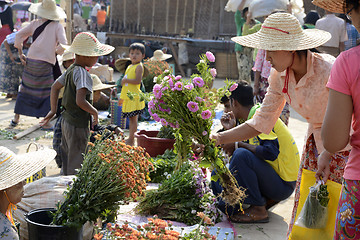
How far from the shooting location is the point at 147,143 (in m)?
5.45

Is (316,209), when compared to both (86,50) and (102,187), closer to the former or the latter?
(102,187)

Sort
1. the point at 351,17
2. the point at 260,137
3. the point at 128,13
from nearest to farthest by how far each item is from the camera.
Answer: the point at 351,17, the point at 260,137, the point at 128,13

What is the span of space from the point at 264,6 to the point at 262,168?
428 centimetres

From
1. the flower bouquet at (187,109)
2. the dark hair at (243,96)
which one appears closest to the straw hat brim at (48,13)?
the dark hair at (243,96)

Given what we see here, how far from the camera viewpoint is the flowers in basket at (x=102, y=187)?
116 inches

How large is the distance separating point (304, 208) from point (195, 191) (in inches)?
65.9

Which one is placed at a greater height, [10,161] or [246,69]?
[10,161]

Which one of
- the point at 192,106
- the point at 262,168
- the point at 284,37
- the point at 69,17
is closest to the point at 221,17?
the point at 69,17

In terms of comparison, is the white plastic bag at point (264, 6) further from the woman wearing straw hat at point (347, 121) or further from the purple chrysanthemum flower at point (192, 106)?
the woman wearing straw hat at point (347, 121)

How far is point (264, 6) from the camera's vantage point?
7.77 metres

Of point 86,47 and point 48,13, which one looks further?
point 48,13

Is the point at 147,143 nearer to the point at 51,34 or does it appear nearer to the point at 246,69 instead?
the point at 51,34

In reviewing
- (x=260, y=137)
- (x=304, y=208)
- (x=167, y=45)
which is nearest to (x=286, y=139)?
(x=260, y=137)

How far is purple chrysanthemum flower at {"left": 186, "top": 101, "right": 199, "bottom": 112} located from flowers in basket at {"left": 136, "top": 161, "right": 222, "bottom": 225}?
3.58 ft
